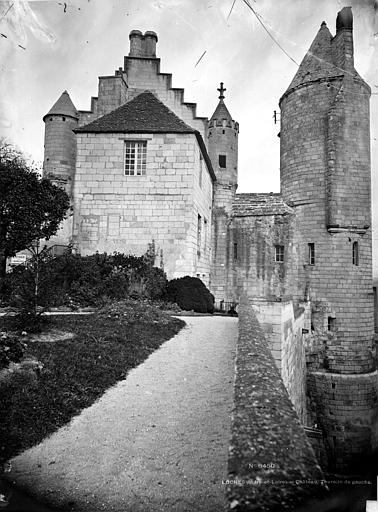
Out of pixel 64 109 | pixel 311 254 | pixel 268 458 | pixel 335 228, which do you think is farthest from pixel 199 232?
pixel 268 458

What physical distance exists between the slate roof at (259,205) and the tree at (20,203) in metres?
9.61

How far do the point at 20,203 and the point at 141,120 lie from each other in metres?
6.32

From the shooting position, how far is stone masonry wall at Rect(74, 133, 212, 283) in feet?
46.3

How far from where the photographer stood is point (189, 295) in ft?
42.4

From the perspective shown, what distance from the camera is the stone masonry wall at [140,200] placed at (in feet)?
46.3

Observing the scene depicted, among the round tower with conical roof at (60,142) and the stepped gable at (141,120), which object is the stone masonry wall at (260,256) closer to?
the stepped gable at (141,120)

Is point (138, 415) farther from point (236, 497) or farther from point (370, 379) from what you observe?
point (370, 379)

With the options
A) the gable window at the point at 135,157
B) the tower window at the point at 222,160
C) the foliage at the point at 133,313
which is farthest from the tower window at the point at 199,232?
the foliage at the point at 133,313

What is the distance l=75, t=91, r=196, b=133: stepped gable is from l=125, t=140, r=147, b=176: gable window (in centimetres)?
50

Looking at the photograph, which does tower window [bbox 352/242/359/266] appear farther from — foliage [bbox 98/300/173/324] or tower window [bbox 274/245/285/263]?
foliage [bbox 98/300/173/324]

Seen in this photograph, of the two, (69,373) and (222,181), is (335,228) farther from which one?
(69,373)

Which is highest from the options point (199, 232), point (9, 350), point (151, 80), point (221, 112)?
point (221, 112)

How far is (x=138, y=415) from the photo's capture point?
3.74 meters

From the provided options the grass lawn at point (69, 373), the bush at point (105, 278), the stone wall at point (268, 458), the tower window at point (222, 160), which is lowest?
the grass lawn at point (69, 373)
